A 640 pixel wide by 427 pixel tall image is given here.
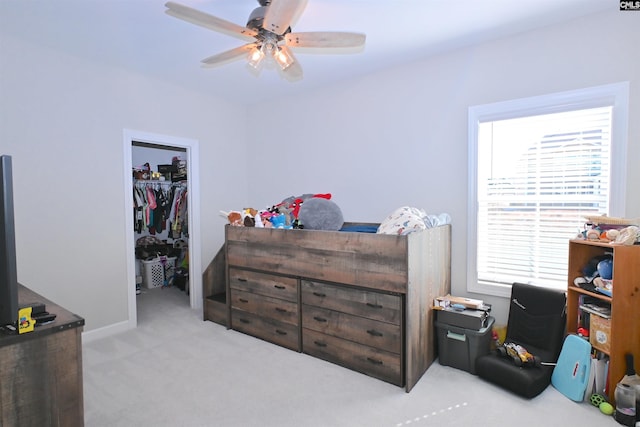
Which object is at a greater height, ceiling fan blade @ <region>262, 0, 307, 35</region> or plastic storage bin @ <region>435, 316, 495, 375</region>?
ceiling fan blade @ <region>262, 0, 307, 35</region>

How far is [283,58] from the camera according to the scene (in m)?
2.16

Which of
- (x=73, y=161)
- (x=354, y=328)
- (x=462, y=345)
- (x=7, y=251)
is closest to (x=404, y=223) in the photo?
(x=354, y=328)

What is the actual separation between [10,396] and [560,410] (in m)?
2.79

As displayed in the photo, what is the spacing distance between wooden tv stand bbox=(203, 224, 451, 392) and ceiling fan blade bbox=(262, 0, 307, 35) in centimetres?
144

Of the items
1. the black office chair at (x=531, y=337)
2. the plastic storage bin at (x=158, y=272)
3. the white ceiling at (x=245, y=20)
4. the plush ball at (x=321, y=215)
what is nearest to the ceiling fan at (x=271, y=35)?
the white ceiling at (x=245, y=20)

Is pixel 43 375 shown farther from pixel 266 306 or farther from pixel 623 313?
pixel 623 313

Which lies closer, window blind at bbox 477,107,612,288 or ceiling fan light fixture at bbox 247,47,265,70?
ceiling fan light fixture at bbox 247,47,265,70

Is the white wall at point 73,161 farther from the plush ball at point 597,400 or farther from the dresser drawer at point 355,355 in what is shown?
the plush ball at point 597,400

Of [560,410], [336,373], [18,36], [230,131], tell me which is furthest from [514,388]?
[18,36]

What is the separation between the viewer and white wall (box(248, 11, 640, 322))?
2.32 meters

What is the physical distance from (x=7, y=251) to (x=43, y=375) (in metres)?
0.53

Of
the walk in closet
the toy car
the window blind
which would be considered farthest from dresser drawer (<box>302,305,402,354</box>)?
the walk in closet

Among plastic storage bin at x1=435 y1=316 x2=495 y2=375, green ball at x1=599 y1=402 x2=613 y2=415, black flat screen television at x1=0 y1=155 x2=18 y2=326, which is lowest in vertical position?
green ball at x1=599 y1=402 x2=613 y2=415

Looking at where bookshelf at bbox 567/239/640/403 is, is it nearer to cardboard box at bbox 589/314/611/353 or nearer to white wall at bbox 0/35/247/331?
cardboard box at bbox 589/314/611/353
